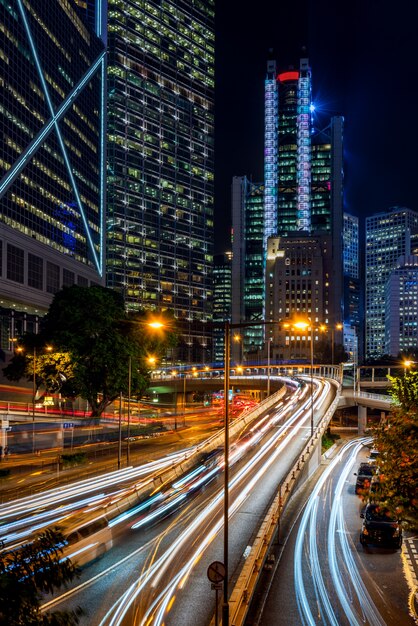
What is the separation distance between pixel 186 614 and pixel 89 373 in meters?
54.2

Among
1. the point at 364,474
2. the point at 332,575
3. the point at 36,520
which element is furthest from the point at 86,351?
the point at 332,575

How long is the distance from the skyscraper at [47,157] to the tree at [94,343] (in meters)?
36.1

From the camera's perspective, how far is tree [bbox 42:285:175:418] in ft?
241

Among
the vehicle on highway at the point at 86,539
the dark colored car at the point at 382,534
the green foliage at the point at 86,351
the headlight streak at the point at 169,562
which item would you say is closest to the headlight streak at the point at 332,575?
the dark colored car at the point at 382,534

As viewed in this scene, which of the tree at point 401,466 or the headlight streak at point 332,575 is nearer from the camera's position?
the tree at point 401,466

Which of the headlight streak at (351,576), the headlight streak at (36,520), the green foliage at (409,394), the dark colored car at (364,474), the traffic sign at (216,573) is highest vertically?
the green foliage at (409,394)

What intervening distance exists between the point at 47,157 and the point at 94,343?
71407 millimetres

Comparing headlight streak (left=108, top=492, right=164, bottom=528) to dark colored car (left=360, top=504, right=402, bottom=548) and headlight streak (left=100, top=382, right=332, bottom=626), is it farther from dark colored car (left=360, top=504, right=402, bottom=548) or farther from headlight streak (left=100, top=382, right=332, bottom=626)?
dark colored car (left=360, top=504, right=402, bottom=548)

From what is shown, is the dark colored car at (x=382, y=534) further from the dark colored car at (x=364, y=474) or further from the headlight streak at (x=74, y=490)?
the headlight streak at (x=74, y=490)

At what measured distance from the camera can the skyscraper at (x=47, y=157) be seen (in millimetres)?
114875

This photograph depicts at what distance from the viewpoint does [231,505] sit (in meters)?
38.0

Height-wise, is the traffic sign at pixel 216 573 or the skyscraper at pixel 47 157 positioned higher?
the skyscraper at pixel 47 157

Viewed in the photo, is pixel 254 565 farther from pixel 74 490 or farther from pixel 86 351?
pixel 86 351

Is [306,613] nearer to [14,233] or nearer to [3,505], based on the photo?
[3,505]
